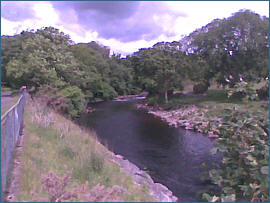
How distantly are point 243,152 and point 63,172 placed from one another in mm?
3179

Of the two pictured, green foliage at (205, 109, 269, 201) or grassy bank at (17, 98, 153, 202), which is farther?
green foliage at (205, 109, 269, 201)

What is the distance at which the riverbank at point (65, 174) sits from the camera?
3.71 metres

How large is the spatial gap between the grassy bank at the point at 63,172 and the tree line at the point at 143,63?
10.5ft

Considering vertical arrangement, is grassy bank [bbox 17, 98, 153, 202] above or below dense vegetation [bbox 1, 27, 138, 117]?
below

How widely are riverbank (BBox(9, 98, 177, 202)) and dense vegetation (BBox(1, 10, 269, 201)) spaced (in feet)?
4.83

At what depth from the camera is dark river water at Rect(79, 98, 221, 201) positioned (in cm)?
802

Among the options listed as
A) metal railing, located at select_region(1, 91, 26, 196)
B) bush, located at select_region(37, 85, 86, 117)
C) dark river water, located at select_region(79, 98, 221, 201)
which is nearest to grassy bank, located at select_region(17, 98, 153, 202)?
metal railing, located at select_region(1, 91, 26, 196)

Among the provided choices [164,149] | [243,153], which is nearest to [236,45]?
[164,149]

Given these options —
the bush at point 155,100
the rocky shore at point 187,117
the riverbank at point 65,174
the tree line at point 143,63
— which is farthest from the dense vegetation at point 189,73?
the rocky shore at point 187,117

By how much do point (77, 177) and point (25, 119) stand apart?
510 centimetres

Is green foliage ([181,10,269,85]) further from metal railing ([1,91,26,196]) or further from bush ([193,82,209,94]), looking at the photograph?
metal railing ([1,91,26,196])

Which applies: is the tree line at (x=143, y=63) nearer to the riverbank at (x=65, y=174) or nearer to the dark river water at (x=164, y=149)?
the dark river water at (x=164, y=149)

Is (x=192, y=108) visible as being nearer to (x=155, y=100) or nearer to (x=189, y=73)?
(x=189, y=73)

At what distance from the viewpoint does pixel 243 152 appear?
477 centimetres
